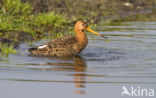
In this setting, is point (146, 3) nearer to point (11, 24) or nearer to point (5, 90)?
point (11, 24)

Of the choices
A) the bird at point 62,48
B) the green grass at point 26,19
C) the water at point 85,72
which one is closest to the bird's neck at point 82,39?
the bird at point 62,48

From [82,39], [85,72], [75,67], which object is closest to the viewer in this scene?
[85,72]

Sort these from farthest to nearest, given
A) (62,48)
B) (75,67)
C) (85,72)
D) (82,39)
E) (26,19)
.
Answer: (26,19)
(82,39)
(62,48)
(75,67)
(85,72)

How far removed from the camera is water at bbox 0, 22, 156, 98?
24.7 ft

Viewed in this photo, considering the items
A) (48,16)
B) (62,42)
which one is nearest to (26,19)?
(48,16)

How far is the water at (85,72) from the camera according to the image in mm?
7523

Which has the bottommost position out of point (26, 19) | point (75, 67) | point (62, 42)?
point (75, 67)

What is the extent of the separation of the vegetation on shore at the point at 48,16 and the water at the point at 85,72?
1133mm

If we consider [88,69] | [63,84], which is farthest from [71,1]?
[63,84]

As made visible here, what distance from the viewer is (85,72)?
30.1 feet

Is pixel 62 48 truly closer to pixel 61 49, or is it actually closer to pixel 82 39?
pixel 61 49

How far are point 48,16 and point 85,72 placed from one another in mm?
6850

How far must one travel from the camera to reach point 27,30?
47.7 feet

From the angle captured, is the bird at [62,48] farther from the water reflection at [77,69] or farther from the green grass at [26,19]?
the green grass at [26,19]
